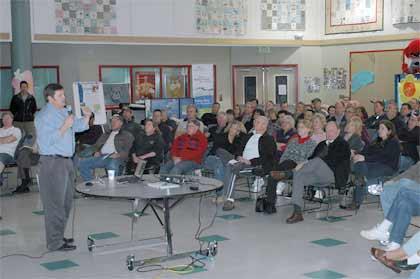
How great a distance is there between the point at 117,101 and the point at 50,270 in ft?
31.3

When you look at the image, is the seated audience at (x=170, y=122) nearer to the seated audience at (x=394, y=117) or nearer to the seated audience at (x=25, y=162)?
the seated audience at (x=25, y=162)

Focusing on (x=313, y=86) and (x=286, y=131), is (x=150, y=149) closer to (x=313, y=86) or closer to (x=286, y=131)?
(x=286, y=131)

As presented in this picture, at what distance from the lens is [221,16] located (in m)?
14.5

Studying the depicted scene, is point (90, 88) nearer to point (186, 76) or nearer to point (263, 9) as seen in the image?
point (186, 76)

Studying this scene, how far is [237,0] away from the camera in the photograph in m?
14.7

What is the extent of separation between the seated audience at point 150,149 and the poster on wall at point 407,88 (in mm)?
6830

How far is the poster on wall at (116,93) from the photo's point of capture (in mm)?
14633

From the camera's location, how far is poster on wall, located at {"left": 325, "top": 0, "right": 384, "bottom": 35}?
14812 mm

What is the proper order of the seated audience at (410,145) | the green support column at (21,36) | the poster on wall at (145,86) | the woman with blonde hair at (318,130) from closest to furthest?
the woman with blonde hair at (318,130) < the seated audience at (410,145) < the green support column at (21,36) < the poster on wall at (145,86)

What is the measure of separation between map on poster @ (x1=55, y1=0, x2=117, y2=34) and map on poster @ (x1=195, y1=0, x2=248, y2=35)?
2.01 m

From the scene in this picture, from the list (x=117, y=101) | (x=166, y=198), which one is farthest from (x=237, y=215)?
(x=117, y=101)

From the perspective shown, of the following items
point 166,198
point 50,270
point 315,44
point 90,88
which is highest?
point 315,44

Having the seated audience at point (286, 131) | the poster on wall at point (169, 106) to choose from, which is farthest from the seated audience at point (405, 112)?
the poster on wall at point (169, 106)

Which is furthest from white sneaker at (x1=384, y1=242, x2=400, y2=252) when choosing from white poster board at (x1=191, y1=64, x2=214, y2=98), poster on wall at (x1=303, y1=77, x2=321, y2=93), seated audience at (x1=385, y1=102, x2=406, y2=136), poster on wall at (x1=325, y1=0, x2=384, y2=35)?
poster on wall at (x1=303, y1=77, x2=321, y2=93)
